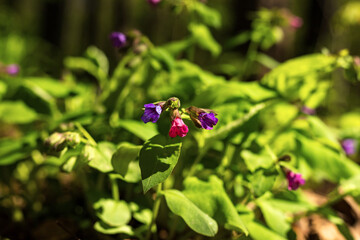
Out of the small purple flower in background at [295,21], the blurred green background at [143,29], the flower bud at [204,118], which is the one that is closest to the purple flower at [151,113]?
the flower bud at [204,118]

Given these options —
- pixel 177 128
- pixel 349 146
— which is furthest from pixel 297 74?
pixel 177 128

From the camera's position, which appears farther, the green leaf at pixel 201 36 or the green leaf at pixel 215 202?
the green leaf at pixel 201 36

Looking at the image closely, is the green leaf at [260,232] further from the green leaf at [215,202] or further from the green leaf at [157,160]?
the green leaf at [157,160]

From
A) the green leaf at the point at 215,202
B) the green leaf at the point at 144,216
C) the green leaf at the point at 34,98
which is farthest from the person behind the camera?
the green leaf at the point at 34,98

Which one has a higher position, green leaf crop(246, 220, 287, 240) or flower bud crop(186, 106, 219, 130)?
flower bud crop(186, 106, 219, 130)

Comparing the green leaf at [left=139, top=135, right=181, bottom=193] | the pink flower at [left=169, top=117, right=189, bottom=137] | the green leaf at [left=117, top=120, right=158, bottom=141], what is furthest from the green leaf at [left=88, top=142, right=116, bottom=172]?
the pink flower at [left=169, top=117, right=189, bottom=137]

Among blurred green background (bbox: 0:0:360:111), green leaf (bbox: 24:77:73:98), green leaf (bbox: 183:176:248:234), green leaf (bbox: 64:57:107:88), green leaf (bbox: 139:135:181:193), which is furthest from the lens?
blurred green background (bbox: 0:0:360:111)

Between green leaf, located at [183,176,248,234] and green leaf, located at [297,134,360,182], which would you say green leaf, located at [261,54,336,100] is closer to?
green leaf, located at [297,134,360,182]
